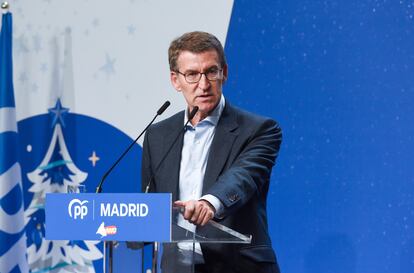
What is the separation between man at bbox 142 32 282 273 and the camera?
2543 millimetres

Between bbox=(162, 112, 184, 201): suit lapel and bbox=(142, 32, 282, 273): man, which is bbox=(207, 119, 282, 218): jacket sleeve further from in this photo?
bbox=(162, 112, 184, 201): suit lapel

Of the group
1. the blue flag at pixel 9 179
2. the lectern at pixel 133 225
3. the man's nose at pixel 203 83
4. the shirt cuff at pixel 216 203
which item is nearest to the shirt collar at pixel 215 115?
the man's nose at pixel 203 83

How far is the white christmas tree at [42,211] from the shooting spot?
4.46 metres

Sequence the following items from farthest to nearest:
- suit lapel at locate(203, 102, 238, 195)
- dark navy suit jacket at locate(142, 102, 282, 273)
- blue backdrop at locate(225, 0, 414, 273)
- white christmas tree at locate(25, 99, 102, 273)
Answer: white christmas tree at locate(25, 99, 102, 273), blue backdrop at locate(225, 0, 414, 273), suit lapel at locate(203, 102, 238, 195), dark navy suit jacket at locate(142, 102, 282, 273)

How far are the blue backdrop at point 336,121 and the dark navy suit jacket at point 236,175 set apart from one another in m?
1.05

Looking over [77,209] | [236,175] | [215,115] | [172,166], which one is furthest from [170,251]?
[215,115]

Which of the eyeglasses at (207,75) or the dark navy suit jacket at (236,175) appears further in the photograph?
the eyeglasses at (207,75)

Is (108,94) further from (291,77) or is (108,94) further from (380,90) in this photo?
(380,90)

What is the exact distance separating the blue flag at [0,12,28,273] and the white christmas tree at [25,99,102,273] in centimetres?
11

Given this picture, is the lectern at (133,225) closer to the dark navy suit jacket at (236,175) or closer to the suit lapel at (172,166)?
the dark navy suit jacket at (236,175)

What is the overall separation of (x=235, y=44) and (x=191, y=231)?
6.70 feet

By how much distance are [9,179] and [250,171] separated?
7.36 ft

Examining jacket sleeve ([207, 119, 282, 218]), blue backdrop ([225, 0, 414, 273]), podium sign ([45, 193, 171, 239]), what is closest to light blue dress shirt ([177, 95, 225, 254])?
jacket sleeve ([207, 119, 282, 218])

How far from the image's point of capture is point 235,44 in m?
4.05
